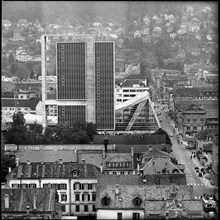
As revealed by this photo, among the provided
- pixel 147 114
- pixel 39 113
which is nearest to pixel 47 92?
pixel 39 113

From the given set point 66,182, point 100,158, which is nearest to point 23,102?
point 100,158

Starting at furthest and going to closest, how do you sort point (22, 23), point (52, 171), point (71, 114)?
1. point (22, 23)
2. point (71, 114)
3. point (52, 171)

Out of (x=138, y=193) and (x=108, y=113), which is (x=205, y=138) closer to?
(x=108, y=113)

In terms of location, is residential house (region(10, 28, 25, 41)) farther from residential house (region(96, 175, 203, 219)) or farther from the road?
residential house (region(96, 175, 203, 219))

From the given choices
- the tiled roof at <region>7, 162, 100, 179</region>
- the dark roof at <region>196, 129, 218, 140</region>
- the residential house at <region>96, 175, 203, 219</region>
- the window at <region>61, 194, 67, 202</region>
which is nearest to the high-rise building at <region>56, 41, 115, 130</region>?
the dark roof at <region>196, 129, 218, 140</region>

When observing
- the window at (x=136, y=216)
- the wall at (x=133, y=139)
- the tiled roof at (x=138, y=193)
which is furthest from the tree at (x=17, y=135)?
the window at (x=136, y=216)

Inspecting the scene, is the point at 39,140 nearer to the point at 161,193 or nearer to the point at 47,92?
the point at 47,92

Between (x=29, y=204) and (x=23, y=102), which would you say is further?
(x=23, y=102)

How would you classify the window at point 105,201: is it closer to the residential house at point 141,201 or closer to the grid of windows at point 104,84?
the residential house at point 141,201
